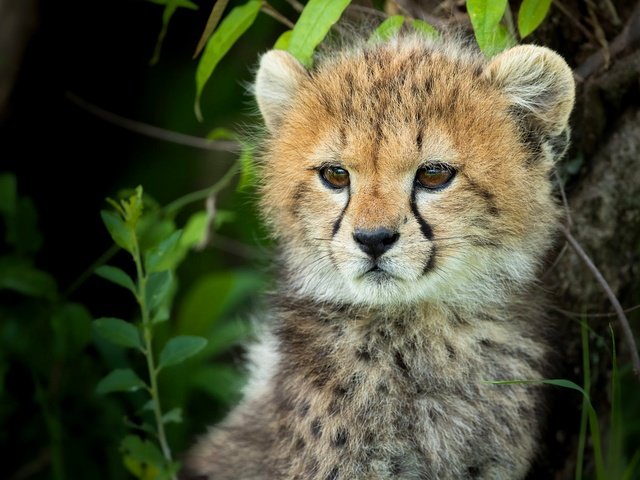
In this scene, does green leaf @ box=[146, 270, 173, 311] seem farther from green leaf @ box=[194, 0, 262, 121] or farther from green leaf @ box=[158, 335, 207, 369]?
green leaf @ box=[194, 0, 262, 121]

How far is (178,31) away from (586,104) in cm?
393

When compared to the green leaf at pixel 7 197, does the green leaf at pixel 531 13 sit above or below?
above

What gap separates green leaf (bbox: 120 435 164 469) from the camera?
4.68m

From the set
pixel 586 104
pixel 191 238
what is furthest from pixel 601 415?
pixel 191 238

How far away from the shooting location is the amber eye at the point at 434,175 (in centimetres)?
393

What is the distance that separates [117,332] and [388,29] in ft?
6.19

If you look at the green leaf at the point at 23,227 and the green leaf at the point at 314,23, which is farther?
the green leaf at the point at 23,227

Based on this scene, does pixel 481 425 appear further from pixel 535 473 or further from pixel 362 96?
pixel 362 96

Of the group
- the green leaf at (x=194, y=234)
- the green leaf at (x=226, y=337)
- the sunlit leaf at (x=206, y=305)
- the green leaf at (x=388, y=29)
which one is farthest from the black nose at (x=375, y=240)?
the sunlit leaf at (x=206, y=305)

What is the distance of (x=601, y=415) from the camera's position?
16.7ft

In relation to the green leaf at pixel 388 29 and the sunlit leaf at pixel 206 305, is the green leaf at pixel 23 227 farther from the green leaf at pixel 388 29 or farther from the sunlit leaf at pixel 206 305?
the green leaf at pixel 388 29

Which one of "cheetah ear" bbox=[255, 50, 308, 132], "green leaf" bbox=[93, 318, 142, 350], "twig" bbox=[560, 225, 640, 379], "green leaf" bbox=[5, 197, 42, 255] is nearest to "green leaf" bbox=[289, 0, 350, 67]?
"cheetah ear" bbox=[255, 50, 308, 132]

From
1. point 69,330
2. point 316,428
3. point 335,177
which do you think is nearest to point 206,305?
point 69,330

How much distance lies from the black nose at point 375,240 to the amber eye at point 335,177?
31 centimetres
